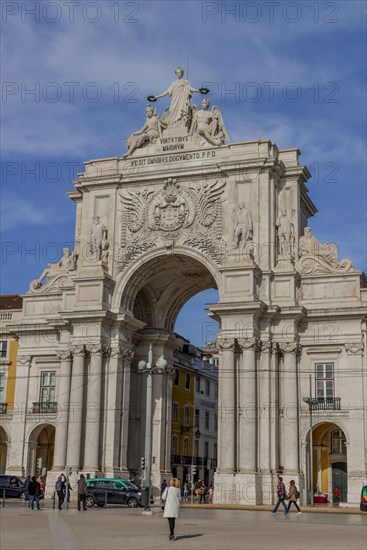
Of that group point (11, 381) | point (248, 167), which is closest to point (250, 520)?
point (248, 167)

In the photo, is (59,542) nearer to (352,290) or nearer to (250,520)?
Answer: (250,520)

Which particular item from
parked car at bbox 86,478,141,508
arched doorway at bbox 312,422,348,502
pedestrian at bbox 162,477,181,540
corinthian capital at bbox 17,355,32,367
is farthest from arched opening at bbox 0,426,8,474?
pedestrian at bbox 162,477,181,540

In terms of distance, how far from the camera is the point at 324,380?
145 feet

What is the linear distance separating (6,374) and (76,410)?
8307 millimetres

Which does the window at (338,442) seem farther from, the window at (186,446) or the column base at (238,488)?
the window at (186,446)

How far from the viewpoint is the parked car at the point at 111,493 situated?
3944 cm

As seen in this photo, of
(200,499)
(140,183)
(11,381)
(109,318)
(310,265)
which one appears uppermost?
(140,183)

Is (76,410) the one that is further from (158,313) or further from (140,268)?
(158,313)

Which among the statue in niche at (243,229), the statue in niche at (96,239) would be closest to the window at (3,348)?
→ the statue in niche at (96,239)

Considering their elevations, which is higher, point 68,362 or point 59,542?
point 68,362

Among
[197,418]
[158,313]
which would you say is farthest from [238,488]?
[197,418]

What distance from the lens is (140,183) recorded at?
4956cm

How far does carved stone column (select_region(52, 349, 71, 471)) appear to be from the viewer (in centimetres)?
4650

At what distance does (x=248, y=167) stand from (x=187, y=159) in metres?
4.13
